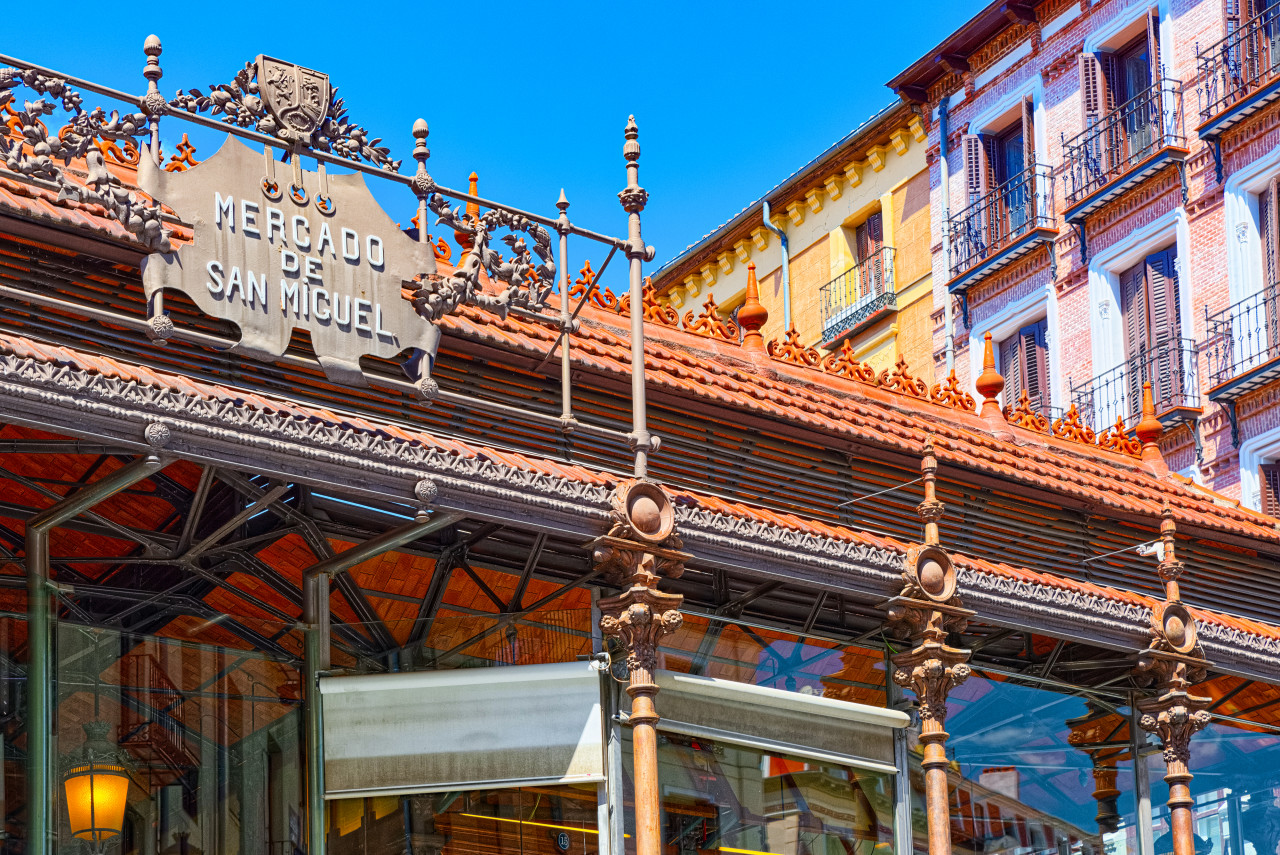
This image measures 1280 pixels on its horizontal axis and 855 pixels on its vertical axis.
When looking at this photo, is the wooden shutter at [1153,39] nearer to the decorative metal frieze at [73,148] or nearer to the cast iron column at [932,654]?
the cast iron column at [932,654]

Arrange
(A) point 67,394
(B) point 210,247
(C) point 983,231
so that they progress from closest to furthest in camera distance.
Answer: (A) point 67,394 → (B) point 210,247 → (C) point 983,231

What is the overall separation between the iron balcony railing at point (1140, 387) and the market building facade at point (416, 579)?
40.1 feet

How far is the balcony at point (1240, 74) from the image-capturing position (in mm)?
28984

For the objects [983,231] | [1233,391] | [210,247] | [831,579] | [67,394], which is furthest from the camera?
[983,231]

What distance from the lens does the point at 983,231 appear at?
112 ft

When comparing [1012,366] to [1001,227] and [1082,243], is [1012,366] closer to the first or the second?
[1001,227]

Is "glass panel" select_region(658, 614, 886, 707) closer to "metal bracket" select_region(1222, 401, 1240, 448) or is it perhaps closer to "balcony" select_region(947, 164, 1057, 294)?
"metal bracket" select_region(1222, 401, 1240, 448)

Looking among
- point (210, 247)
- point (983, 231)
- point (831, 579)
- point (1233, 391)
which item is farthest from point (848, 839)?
point (983, 231)

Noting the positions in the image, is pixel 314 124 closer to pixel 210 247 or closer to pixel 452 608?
pixel 210 247

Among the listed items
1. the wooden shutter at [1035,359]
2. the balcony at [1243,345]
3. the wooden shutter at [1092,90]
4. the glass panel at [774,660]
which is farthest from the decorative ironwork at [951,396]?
the wooden shutter at [1092,90]

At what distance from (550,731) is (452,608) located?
1715 mm

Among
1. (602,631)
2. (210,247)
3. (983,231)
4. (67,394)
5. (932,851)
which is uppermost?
(983,231)

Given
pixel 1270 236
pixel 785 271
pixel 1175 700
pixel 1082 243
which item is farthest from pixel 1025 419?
pixel 785 271

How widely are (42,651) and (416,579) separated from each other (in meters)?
3.15
